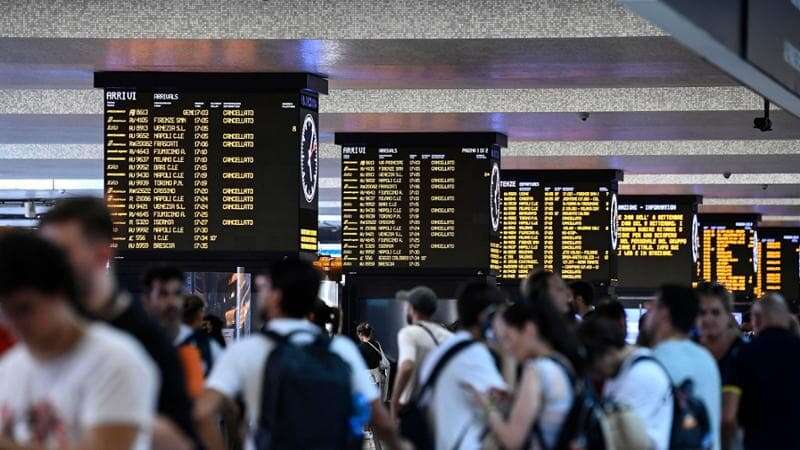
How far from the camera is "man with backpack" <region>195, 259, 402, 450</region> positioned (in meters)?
5.34

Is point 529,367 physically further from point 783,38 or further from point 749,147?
point 749,147

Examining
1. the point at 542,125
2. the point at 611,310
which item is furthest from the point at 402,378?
the point at 542,125

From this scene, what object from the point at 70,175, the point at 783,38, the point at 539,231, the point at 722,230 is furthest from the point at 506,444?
the point at 722,230

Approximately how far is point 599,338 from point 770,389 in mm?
1257

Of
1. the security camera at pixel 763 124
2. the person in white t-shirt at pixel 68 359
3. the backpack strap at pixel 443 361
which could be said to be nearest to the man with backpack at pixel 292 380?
the backpack strap at pixel 443 361

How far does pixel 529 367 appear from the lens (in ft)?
18.5

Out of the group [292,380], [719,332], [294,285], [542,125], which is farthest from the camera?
[542,125]

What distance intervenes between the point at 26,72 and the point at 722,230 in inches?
869

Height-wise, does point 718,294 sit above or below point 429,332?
above

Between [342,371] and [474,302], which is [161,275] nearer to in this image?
[474,302]

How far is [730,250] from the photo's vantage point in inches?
1362

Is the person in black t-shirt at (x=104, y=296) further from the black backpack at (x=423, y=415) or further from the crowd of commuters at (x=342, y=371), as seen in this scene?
the black backpack at (x=423, y=415)

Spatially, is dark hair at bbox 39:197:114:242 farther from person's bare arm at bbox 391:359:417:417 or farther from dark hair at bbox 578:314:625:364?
person's bare arm at bbox 391:359:417:417

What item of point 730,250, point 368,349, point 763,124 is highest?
point 763,124
